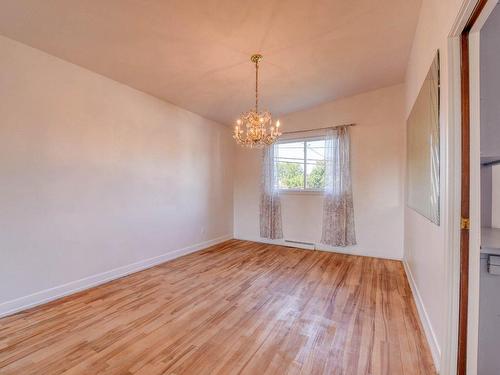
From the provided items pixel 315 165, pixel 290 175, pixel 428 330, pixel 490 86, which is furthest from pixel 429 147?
pixel 290 175

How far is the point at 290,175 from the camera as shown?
16.3 ft

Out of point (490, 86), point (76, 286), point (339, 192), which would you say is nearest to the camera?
point (490, 86)

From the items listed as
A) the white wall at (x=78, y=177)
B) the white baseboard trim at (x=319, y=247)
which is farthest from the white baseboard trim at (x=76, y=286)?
the white baseboard trim at (x=319, y=247)

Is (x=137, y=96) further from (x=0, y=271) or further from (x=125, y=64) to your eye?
(x=0, y=271)

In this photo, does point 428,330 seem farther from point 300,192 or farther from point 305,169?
point 305,169

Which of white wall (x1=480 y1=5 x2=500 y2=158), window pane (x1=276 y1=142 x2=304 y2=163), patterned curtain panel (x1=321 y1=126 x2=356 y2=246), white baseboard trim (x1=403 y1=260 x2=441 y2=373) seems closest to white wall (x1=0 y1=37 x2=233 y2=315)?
window pane (x1=276 y1=142 x2=304 y2=163)

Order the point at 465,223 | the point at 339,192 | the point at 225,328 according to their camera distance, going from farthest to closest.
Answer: the point at 339,192
the point at 225,328
the point at 465,223

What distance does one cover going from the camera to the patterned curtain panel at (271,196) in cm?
500

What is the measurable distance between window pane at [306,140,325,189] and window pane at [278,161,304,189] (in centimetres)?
14

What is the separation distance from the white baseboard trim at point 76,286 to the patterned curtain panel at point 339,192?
279cm

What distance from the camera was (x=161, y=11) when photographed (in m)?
2.04

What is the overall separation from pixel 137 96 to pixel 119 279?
2507 mm

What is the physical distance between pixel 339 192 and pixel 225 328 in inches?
122

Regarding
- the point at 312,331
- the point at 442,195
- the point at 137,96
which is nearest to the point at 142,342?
the point at 312,331
